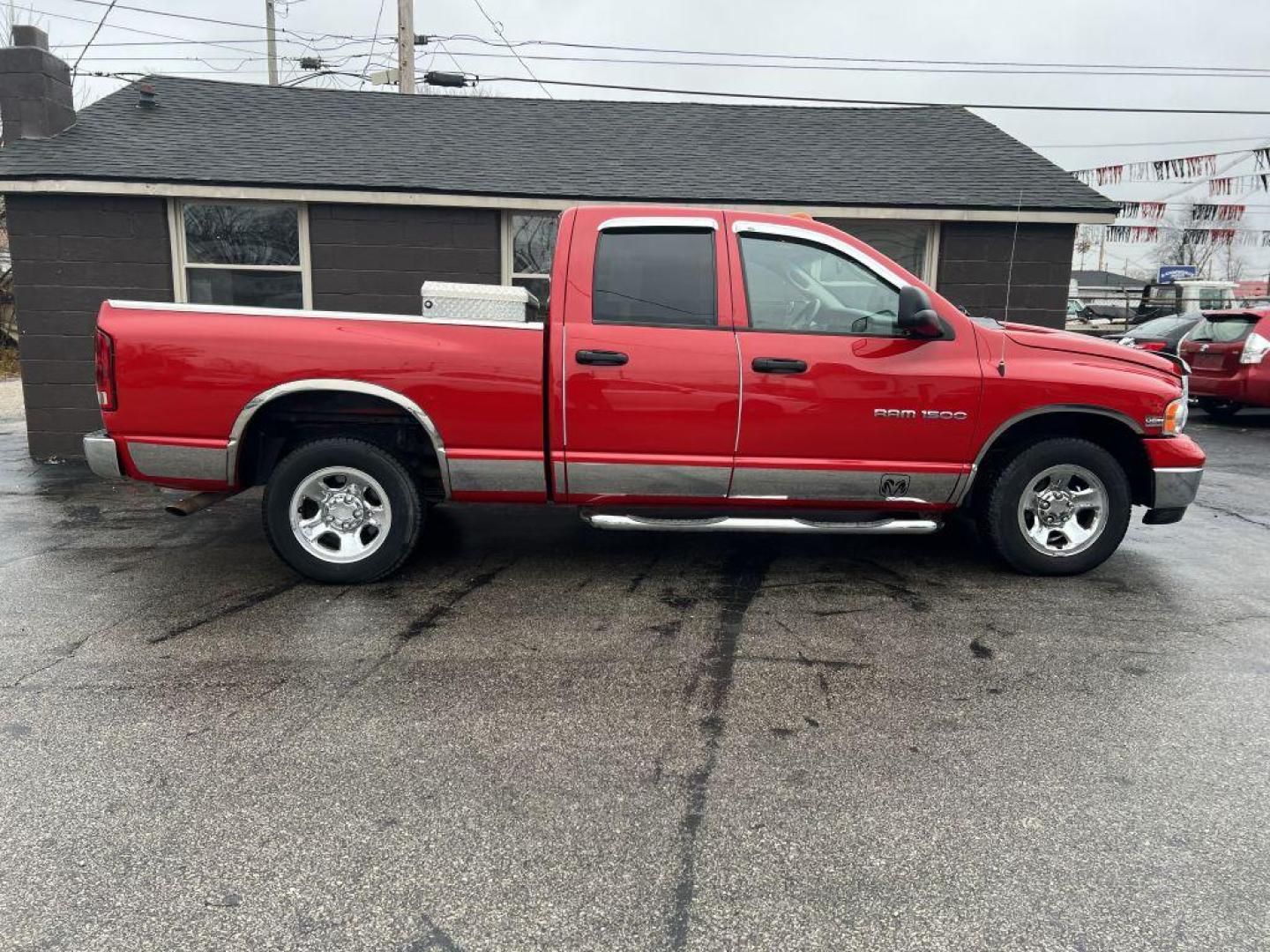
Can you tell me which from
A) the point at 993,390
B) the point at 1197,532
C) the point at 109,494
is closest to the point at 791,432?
the point at 993,390

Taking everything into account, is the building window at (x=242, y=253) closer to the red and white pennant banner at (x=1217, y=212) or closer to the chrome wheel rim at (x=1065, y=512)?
the chrome wheel rim at (x=1065, y=512)

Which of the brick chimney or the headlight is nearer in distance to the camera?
the headlight

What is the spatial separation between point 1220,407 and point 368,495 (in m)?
→ 12.9

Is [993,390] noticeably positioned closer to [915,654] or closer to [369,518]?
[915,654]

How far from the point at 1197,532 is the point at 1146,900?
5203mm

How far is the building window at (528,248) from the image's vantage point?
378 inches

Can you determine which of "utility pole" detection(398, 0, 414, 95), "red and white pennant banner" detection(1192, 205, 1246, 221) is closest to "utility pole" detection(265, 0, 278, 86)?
"utility pole" detection(398, 0, 414, 95)

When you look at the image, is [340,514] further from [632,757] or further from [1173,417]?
[1173,417]

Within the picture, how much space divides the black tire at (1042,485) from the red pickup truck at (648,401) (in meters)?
0.02

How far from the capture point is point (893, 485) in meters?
5.18

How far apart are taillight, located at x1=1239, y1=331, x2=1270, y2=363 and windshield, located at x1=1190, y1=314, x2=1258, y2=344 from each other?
0.50 feet

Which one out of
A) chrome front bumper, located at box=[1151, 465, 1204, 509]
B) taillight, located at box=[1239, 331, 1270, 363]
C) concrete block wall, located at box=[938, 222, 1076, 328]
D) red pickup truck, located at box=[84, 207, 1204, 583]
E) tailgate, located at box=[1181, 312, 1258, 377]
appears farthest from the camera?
tailgate, located at box=[1181, 312, 1258, 377]

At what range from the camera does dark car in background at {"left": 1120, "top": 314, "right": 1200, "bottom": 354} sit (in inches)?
564

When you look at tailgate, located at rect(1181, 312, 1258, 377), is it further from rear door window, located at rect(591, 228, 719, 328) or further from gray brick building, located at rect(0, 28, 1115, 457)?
rear door window, located at rect(591, 228, 719, 328)
